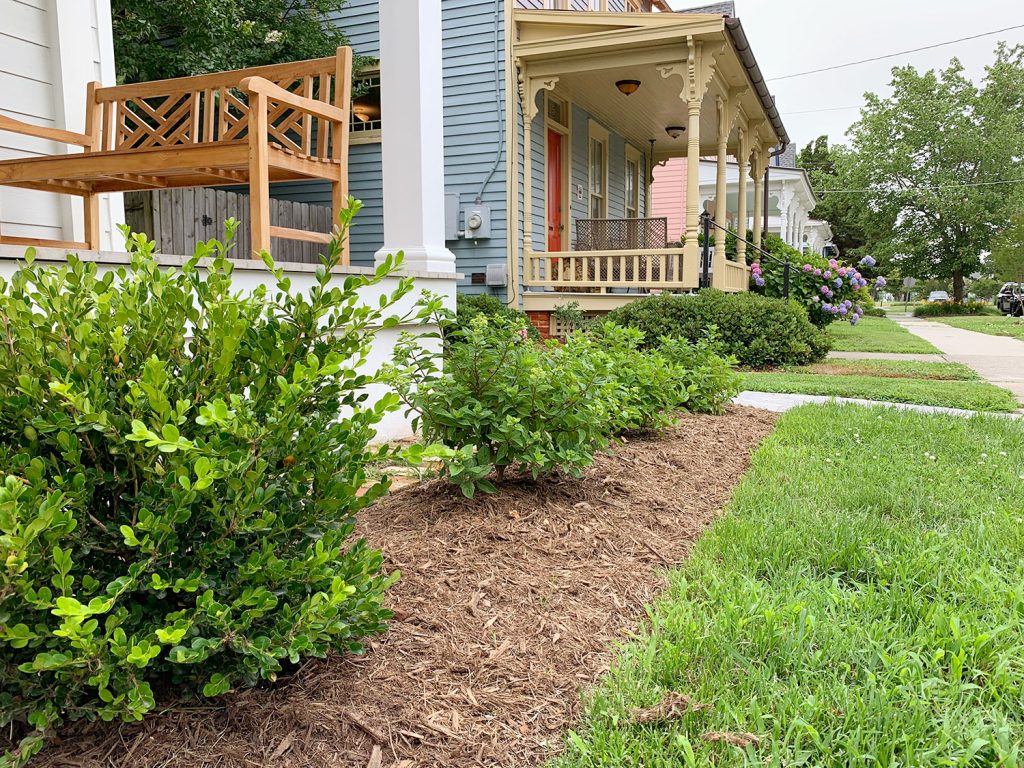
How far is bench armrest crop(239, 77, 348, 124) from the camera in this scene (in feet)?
10.3

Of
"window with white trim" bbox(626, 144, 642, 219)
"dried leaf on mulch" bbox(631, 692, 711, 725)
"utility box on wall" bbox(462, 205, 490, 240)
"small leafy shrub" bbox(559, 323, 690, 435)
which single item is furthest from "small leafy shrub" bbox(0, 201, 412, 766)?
"window with white trim" bbox(626, 144, 642, 219)

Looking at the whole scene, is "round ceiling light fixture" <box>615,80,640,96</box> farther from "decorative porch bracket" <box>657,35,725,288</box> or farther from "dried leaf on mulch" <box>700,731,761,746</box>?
"dried leaf on mulch" <box>700,731,761,746</box>

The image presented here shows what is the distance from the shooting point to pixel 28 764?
130 cm

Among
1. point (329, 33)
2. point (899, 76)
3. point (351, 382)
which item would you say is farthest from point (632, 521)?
point (899, 76)

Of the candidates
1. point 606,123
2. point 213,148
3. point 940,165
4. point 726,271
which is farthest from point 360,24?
point 940,165

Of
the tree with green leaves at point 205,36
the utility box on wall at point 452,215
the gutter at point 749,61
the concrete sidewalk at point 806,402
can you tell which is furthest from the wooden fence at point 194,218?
the gutter at point 749,61

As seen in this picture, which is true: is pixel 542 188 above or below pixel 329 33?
below

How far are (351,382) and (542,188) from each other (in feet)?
30.5

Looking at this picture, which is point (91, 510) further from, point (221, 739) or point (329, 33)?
point (329, 33)

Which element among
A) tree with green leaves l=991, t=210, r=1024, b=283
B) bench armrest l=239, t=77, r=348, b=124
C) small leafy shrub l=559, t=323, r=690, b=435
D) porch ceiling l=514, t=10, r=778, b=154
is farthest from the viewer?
tree with green leaves l=991, t=210, r=1024, b=283

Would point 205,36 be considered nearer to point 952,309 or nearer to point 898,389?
point 898,389

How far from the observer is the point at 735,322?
8.27m

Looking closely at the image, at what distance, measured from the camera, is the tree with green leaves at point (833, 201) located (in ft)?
117

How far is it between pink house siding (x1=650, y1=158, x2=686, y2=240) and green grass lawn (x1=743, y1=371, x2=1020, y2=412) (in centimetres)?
1288
